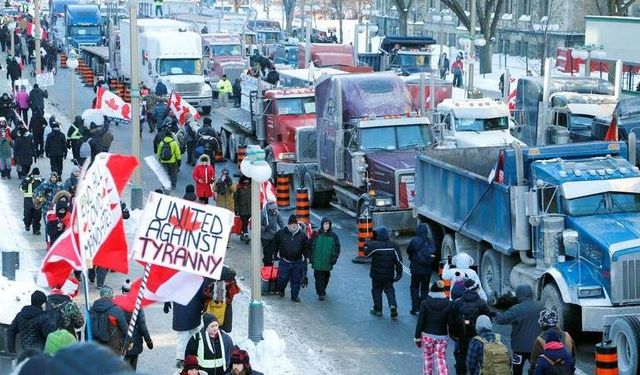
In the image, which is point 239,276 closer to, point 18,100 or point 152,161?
point 152,161

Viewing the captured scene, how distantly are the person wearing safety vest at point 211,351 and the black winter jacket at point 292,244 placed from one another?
6.32 metres

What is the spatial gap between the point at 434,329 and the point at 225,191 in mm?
10186

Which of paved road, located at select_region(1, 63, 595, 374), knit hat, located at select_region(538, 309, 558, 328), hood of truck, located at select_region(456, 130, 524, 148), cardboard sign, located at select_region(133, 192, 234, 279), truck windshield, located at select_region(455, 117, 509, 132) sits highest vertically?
cardboard sign, located at select_region(133, 192, 234, 279)

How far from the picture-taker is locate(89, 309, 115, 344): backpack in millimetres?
15094

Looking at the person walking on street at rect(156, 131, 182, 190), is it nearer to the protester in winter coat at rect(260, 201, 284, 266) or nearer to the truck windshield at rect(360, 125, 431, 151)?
the truck windshield at rect(360, 125, 431, 151)

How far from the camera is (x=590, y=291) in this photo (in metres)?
17.5

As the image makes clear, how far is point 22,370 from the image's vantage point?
7398 mm

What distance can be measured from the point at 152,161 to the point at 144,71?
17.2 metres

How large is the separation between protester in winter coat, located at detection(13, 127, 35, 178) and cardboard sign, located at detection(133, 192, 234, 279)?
744 inches

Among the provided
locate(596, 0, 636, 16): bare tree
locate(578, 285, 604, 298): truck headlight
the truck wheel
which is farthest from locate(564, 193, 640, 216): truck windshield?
locate(596, 0, 636, 16): bare tree

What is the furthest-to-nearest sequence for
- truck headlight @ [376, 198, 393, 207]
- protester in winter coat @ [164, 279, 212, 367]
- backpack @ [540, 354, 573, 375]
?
truck headlight @ [376, 198, 393, 207], protester in winter coat @ [164, 279, 212, 367], backpack @ [540, 354, 573, 375]

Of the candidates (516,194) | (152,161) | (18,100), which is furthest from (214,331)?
(18,100)

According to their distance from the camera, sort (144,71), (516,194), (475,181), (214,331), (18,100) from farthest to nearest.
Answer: (144,71)
(18,100)
(475,181)
(516,194)
(214,331)

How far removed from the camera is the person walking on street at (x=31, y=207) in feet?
84.5
